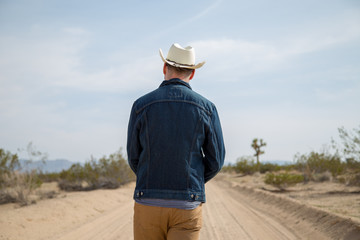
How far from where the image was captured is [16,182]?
1445cm

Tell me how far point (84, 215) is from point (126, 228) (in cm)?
312

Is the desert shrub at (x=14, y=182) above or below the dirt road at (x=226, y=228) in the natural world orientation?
above

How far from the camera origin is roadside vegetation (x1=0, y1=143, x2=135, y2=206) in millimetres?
13789

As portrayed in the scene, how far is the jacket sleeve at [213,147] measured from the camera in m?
2.67

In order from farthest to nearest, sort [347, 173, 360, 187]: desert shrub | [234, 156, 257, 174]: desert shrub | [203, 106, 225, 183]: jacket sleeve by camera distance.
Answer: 1. [234, 156, 257, 174]: desert shrub
2. [347, 173, 360, 187]: desert shrub
3. [203, 106, 225, 183]: jacket sleeve

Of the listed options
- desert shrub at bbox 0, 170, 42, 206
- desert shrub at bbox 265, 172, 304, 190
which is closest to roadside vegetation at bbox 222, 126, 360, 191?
desert shrub at bbox 265, 172, 304, 190

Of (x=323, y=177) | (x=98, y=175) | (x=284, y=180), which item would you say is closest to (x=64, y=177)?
(x=98, y=175)

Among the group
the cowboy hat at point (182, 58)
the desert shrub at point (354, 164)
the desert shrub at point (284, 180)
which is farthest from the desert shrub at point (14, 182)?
the desert shrub at point (354, 164)

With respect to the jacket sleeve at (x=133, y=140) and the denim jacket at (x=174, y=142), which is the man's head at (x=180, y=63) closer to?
the denim jacket at (x=174, y=142)

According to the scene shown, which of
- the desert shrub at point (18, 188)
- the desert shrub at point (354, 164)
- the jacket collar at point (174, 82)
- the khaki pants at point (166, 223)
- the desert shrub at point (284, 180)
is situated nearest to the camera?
the khaki pants at point (166, 223)

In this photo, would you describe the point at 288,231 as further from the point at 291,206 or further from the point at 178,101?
the point at 178,101

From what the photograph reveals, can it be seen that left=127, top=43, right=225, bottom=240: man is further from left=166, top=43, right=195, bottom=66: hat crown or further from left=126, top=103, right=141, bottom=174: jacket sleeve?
left=166, top=43, right=195, bottom=66: hat crown

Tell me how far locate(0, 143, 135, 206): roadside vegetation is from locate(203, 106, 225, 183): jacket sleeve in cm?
1193

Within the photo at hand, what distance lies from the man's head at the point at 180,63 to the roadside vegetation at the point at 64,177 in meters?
11.9
